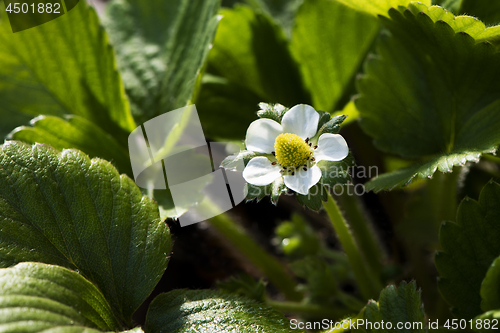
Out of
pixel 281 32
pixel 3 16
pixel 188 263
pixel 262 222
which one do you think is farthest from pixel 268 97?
pixel 3 16

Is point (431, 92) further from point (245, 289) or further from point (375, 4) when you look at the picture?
point (245, 289)

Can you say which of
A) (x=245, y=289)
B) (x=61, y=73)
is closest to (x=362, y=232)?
(x=245, y=289)

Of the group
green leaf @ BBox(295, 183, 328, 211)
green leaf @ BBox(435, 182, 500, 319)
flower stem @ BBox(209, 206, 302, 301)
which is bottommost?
flower stem @ BBox(209, 206, 302, 301)

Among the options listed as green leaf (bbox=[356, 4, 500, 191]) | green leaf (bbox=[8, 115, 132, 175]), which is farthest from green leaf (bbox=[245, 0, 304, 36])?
green leaf (bbox=[8, 115, 132, 175])

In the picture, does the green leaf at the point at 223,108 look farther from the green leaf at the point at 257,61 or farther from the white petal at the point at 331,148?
the white petal at the point at 331,148

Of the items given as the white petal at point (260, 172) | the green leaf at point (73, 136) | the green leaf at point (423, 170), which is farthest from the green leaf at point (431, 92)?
the green leaf at point (73, 136)

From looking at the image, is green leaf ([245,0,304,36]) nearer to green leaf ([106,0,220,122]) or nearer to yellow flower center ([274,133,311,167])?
green leaf ([106,0,220,122])
